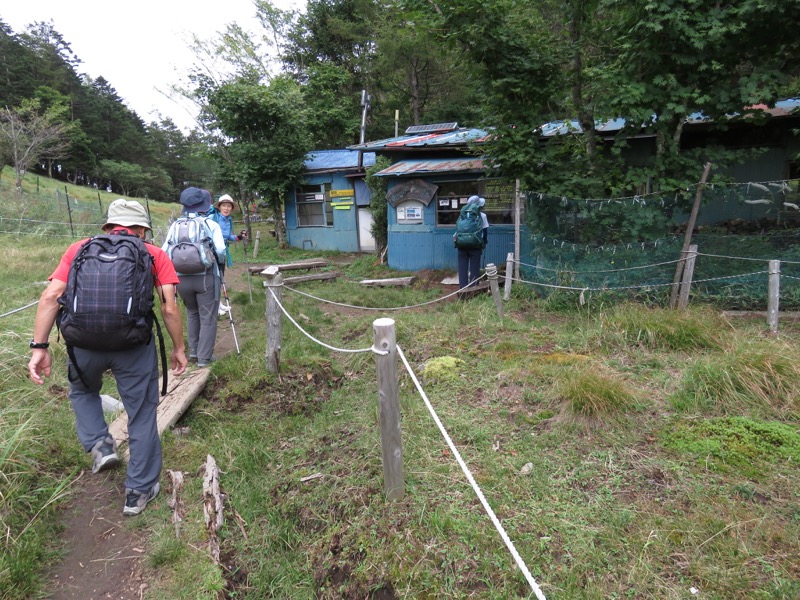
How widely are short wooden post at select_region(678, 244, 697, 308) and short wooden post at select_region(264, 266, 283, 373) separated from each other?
520cm

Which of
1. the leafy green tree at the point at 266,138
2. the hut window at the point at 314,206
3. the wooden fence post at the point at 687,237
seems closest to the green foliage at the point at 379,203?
the hut window at the point at 314,206

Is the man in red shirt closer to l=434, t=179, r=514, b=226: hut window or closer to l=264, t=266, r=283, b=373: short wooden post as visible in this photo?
l=264, t=266, r=283, b=373: short wooden post

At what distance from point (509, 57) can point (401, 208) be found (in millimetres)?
5196

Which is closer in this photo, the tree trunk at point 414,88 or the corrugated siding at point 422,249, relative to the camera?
the corrugated siding at point 422,249

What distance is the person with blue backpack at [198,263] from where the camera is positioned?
4.65 m

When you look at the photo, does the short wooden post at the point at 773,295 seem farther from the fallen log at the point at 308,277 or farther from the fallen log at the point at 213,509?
the fallen log at the point at 308,277

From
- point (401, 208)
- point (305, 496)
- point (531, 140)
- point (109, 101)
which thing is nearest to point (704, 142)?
point (531, 140)

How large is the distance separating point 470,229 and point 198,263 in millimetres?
4896

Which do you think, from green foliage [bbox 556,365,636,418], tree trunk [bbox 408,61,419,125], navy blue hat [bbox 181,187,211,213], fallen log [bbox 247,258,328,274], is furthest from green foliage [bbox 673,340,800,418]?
tree trunk [bbox 408,61,419,125]

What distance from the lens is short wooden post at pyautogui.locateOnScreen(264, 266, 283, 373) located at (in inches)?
189

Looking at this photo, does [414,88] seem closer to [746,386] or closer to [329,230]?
[329,230]

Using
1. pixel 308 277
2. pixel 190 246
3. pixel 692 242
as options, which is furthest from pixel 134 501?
pixel 308 277

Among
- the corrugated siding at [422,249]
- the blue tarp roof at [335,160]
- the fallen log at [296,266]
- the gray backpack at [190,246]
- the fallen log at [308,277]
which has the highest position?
the blue tarp roof at [335,160]

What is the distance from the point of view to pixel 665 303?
21.2 ft
